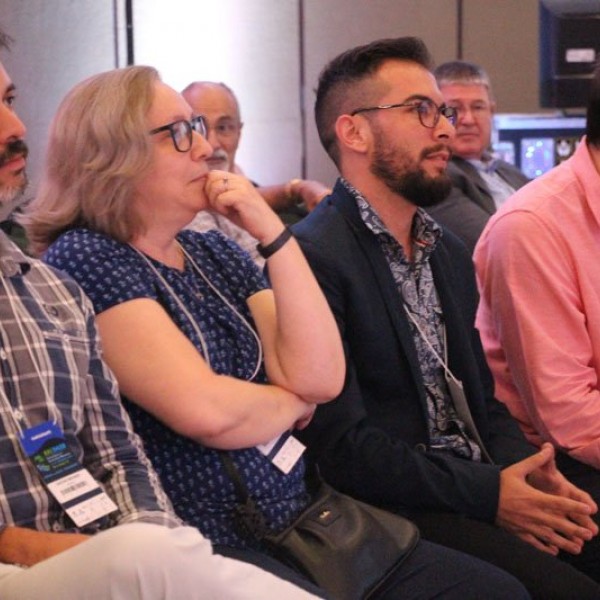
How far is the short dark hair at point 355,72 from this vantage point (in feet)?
9.32

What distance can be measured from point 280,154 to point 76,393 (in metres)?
4.22

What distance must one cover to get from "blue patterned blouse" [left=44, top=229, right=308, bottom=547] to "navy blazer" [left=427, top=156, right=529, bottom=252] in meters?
1.55

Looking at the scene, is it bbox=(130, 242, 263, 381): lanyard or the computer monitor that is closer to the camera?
bbox=(130, 242, 263, 381): lanyard

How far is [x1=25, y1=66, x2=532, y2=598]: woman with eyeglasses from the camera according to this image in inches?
80.2

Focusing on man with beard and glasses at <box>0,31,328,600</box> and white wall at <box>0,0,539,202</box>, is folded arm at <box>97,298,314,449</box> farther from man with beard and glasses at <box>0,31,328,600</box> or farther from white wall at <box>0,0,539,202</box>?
white wall at <box>0,0,539,202</box>

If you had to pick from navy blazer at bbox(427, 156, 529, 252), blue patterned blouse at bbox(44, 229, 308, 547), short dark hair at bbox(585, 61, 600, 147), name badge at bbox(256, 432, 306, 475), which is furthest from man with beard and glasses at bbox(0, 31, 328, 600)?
navy blazer at bbox(427, 156, 529, 252)

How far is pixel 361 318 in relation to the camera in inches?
98.1

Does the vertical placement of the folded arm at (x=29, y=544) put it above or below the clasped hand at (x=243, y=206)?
below

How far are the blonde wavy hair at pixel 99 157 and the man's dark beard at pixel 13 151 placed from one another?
0.14m

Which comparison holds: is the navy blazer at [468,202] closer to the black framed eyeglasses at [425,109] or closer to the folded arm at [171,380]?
the black framed eyeglasses at [425,109]

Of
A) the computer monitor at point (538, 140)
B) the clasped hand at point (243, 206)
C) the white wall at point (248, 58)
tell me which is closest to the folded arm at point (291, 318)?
the clasped hand at point (243, 206)

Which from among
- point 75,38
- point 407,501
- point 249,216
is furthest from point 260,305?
point 75,38

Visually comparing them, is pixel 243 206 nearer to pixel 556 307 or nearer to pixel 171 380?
pixel 171 380

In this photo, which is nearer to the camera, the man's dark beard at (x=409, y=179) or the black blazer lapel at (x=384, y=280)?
the black blazer lapel at (x=384, y=280)
